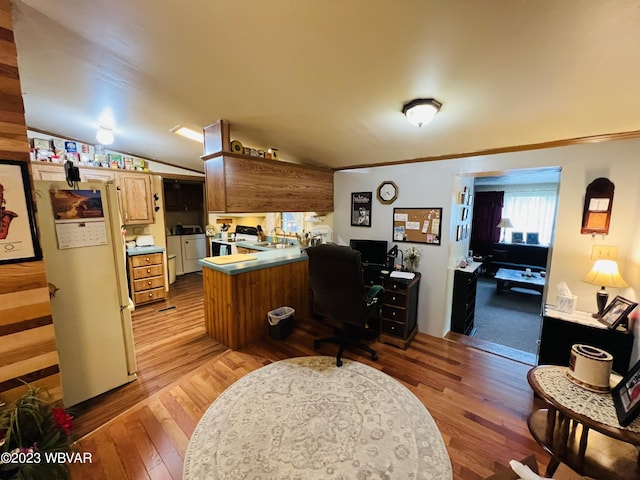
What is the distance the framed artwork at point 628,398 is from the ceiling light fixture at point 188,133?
3809mm

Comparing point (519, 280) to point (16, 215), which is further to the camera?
point (519, 280)

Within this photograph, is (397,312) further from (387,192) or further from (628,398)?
(628,398)

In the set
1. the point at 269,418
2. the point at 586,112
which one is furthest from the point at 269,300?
the point at 586,112

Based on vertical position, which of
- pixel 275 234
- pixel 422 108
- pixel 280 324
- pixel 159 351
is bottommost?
pixel 159 351

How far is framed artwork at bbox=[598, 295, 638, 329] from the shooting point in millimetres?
1845

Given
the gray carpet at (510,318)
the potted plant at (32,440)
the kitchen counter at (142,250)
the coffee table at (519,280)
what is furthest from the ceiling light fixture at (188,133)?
the coffee table at (519,280)

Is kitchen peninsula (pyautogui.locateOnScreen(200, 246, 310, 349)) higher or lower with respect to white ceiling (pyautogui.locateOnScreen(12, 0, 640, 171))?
lower

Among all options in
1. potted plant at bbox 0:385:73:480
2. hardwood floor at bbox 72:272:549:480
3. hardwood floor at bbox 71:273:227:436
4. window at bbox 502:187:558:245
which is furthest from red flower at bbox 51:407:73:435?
window at bbox 502:187:558:245

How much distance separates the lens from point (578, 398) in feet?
3.99

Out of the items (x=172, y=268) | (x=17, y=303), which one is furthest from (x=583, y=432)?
(x=172, y=268)

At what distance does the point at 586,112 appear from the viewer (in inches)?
70.2

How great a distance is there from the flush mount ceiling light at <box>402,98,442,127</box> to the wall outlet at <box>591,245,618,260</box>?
6.10ft

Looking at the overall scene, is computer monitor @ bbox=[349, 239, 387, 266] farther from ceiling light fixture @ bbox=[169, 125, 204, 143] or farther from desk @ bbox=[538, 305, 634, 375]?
ceiling light fixture @ bbox=[169, 125, 204, 143]

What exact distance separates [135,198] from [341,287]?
3945mm
